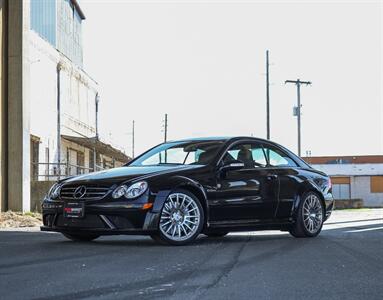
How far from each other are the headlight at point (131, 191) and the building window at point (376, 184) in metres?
61.7

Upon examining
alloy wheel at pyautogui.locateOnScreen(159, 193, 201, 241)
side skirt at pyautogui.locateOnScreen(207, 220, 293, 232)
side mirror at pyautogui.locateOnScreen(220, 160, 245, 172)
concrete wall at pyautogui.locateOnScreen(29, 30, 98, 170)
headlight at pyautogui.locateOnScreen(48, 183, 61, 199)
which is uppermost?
concrete wall at pyautogui.locateOnScreen(29, 30, 98, 170)

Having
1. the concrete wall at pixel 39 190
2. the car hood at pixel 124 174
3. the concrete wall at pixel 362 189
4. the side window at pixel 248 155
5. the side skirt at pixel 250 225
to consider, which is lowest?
the concrete wall at pixel 362 189

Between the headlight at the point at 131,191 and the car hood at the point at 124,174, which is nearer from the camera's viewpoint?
the headlight at the point at 131,191

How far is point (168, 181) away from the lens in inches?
318

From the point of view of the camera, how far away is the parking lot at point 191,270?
5.06 m

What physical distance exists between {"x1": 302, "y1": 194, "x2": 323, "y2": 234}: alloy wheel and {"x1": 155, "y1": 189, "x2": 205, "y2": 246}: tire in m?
2.05

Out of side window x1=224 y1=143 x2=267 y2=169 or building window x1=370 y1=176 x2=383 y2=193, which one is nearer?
side window x1=224 y1=143 x2=267 y2=169

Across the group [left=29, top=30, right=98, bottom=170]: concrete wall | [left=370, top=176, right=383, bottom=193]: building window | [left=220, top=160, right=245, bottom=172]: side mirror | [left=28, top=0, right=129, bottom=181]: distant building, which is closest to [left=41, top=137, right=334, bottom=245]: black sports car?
[left=220, top=160, right=245, bottom=172]: side mirror

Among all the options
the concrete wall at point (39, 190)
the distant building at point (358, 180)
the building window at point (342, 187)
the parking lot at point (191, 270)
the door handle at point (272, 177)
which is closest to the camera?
the parking lot at point (191, 270)

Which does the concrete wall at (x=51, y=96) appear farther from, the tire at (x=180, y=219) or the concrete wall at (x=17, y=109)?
the tire at (x=180, y=219)

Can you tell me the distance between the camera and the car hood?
8.03m

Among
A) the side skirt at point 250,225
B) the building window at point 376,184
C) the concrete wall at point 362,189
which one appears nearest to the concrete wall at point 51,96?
the side skirt at point 250,225

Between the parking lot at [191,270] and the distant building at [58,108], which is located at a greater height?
the distant building at [58,108]

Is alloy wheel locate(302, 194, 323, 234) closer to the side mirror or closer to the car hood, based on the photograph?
the side mirror
